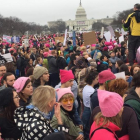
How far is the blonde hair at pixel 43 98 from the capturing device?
116 inches

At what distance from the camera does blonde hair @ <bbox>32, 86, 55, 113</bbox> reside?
294 cm

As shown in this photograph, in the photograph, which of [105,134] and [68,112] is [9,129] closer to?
[68,112]

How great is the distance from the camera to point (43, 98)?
9.76 ft

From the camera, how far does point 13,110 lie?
3.23 m

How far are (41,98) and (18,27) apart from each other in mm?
64196

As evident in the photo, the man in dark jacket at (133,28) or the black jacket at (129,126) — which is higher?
the man in dark jacket at (133,28)

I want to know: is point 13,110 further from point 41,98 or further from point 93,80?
point 93,80

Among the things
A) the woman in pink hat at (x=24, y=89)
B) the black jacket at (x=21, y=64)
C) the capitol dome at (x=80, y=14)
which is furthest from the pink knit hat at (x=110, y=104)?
the capitol dome at (x=80, y=14)

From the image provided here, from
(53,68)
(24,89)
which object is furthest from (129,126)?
(53,68)

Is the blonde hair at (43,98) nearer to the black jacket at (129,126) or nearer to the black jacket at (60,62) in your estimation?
the black jacket at (129,126)

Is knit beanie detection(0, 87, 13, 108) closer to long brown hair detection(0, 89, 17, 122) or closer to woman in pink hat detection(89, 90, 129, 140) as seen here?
long brown hair detection(0, 89, 17, 122)

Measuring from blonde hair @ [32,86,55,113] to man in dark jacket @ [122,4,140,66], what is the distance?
4.32 metres

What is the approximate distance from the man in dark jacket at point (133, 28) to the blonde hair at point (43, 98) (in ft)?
14.2

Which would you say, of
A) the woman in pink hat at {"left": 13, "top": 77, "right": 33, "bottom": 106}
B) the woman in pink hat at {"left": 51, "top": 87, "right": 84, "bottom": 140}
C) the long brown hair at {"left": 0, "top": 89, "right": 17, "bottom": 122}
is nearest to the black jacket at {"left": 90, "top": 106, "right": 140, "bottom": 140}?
the woman in pink hat at {"left": 51, "top": 87, "right": 84, "bottom": 140}
